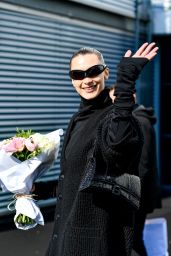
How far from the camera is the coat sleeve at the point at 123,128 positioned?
2439 mm

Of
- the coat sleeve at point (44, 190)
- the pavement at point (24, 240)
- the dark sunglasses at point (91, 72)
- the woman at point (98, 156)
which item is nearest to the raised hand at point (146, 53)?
the woman at point (98, 156)

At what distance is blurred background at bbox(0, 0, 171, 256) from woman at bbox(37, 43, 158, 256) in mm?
3725

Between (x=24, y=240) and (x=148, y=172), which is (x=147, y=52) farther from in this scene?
(x=24, y=240)

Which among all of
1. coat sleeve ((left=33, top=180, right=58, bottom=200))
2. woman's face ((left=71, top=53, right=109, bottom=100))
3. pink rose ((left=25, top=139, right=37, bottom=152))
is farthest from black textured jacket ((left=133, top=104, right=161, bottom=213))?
woman's face ((left=71, top=53, right=109, bottom=100))

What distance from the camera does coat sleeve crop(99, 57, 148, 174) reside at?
2439 millimetres

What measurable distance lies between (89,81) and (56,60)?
6086 mm

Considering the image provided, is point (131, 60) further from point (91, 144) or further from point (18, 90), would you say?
point (18, 90)

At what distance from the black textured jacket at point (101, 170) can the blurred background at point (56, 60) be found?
3716 millimetres

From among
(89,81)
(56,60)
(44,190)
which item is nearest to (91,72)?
(89,81)

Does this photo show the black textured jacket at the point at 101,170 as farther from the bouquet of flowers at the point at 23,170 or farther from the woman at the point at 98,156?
the bouquet of flowers at the point at 23,170

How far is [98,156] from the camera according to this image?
2.55 meters

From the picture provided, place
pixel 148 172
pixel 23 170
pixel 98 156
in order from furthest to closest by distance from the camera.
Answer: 1. pixel 148 172
2. pixel 23 170
3. pixel 98 156

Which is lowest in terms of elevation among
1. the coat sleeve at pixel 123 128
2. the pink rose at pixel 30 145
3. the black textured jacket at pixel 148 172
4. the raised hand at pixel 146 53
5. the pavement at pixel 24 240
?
the pavement at pixel 24 240

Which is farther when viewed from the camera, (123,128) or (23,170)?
(23,170)
